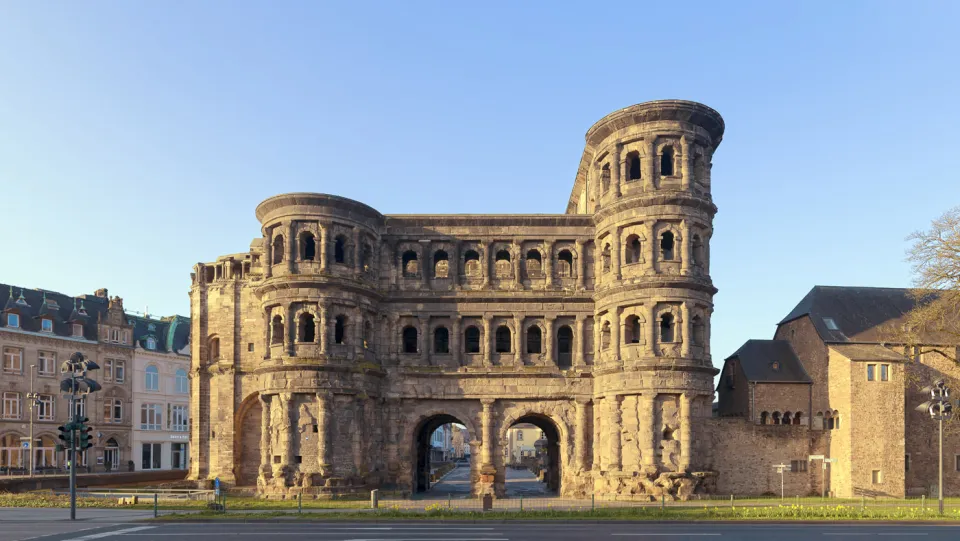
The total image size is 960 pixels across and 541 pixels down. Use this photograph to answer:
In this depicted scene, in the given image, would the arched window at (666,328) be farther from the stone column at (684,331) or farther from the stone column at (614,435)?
the stone column at (614,435)

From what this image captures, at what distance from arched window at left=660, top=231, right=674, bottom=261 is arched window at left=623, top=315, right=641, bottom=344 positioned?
12.1 feet

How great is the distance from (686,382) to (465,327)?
12.8 m

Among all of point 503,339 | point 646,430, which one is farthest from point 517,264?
point 646,430

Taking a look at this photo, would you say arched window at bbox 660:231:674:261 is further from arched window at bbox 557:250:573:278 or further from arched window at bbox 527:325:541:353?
arched window at bbox 527:325:541:353

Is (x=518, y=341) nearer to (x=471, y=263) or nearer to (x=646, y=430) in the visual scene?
(x=471, y=263)

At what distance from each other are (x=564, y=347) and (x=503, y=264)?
606cm

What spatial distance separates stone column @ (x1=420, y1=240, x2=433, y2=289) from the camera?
47.0 metres

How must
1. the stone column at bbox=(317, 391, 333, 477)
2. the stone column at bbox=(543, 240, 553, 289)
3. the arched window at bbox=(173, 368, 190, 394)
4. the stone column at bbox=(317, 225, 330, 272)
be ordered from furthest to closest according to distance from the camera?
1. the arched window at bbox=(173, 368, 190, 394)
2. the stone column at bbox=(543, 240, 553, 289)
3. the stone column at bbox=(317, 225, 330, 272)
4. the stone column at bbox=(317, 391, 333, 477)

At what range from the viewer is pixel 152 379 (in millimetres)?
78875

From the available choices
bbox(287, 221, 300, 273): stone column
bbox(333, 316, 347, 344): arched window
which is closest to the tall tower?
bbox(333, 316, 347, 344): arched window

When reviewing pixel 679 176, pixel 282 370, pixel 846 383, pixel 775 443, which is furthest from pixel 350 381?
pixel 846 383

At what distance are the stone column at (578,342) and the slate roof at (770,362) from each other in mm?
9801

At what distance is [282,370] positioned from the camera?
4303 cm

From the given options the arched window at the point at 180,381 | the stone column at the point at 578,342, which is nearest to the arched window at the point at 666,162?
the stone column at the point at 578,342
